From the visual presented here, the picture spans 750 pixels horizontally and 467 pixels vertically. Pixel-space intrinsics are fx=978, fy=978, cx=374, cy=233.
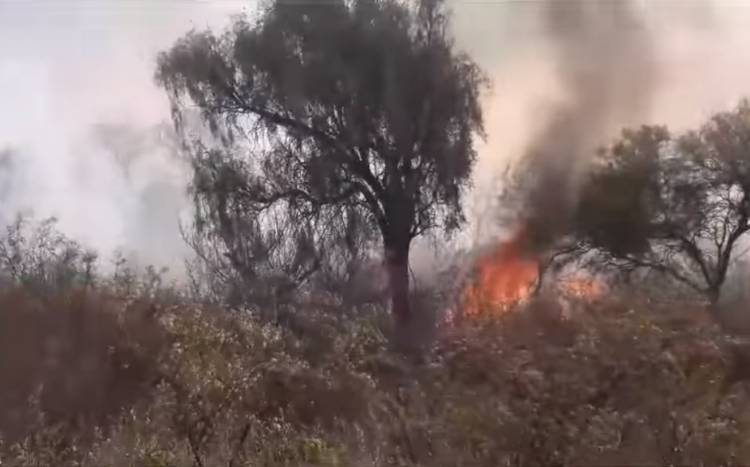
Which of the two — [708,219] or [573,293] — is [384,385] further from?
[708,219]

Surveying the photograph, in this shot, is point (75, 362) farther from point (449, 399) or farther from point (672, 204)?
point (672, 204)

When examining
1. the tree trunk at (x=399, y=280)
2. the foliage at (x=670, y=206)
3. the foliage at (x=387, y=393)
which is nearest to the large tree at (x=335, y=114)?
the tree trunk at (x=399, y=280)

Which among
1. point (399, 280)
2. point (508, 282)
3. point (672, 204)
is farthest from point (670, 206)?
point (399, 280)

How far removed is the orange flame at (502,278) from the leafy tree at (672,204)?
50 cm

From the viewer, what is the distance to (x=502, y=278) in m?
9.55

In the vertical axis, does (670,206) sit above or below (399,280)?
above

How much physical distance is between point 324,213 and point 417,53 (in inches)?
86.1

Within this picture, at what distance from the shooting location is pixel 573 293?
25.9 ft

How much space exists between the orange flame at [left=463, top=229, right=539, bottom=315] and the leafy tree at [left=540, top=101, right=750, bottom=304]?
50 centimetres

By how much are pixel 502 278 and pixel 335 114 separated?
3187 mm

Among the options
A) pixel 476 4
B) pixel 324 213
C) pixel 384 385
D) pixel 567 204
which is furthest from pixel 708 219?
pixel 384 385

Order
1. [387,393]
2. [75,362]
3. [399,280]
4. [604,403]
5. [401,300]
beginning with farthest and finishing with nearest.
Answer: [399,280]
[401,300]
[75,362]
[387,393]
[604,403]

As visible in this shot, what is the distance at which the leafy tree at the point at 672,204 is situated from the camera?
988cm

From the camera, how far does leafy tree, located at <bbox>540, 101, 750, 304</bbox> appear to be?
9875 millimetres
